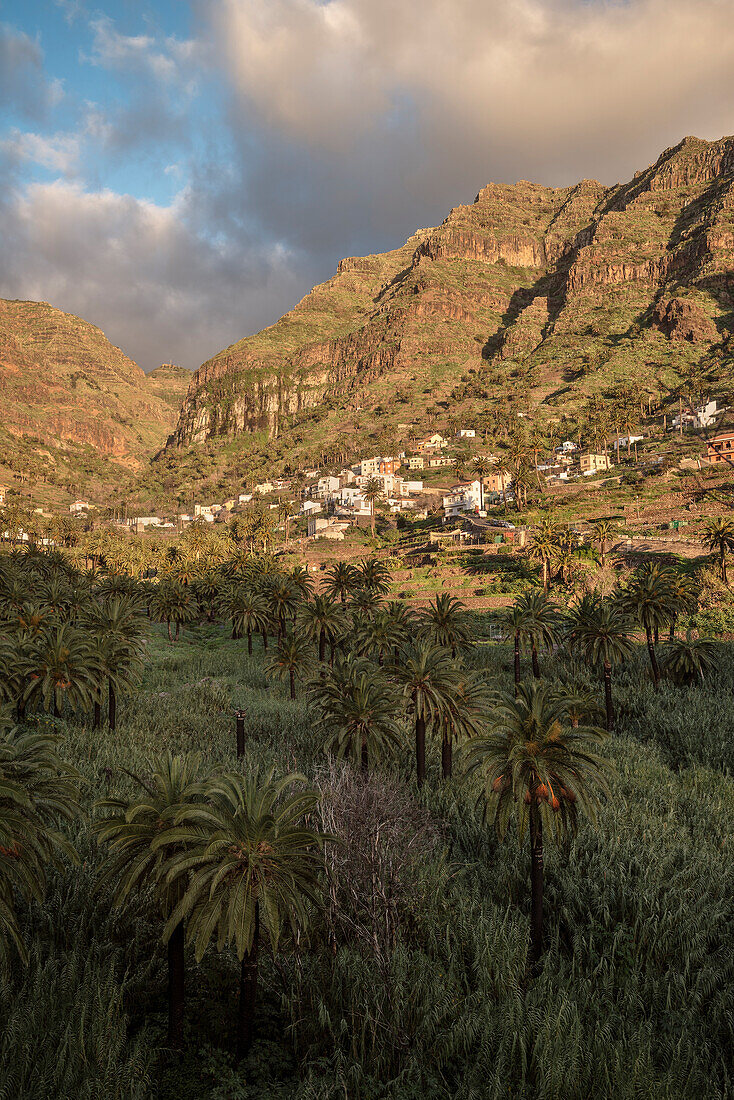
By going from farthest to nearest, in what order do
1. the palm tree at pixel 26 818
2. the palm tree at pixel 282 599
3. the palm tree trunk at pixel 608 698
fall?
the palm tree at pixel 282 599
the palm tree trunk at pixel 608 698
the palm tree at pixel 26 818

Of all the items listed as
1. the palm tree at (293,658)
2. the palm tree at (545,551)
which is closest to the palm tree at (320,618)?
the palm tree at (293,658)

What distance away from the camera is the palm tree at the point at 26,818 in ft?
35.4

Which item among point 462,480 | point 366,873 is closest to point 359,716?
point 366,873

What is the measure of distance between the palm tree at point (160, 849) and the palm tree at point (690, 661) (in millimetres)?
44890

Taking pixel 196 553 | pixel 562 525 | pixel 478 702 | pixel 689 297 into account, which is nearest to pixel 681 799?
pixel 478 702

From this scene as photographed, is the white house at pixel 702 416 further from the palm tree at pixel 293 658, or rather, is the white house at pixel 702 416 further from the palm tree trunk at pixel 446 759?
the palm tree trunk at pixel 446 759

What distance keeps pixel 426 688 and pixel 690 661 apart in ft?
97.5

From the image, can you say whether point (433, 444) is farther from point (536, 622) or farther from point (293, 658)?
point (293, 658)

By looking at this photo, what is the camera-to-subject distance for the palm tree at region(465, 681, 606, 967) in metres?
15.1

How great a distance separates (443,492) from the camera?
146625 mm

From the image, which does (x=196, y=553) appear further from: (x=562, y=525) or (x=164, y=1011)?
(x=164, y=1011)

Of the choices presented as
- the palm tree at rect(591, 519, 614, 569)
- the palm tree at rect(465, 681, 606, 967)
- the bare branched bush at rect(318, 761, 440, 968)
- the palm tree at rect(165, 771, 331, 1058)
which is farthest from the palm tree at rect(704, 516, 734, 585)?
the palm tree at rect(165, 771, 331, 1058)

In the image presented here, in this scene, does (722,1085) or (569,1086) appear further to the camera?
(722,1085)

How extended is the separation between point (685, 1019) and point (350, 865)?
863cm
